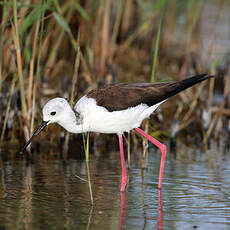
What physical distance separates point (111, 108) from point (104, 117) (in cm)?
10

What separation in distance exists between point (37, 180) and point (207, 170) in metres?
1.65

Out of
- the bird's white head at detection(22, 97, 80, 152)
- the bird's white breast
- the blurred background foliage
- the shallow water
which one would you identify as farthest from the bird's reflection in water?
the blurred background foliage

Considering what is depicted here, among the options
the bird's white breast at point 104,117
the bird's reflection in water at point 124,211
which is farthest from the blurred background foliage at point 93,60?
the bird's reflection in water at point 124,211

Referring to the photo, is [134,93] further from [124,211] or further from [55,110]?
[124,211]

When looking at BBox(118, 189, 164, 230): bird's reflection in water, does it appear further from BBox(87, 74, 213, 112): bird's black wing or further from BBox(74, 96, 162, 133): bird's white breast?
BBox(87, 74, 213, 112): bird's black wing

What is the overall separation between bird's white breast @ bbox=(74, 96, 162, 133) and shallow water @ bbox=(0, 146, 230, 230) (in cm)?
50

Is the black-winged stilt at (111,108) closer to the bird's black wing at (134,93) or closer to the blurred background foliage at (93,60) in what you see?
the bird's black wing at (134,93)

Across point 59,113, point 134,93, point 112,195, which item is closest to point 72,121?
point 59,113

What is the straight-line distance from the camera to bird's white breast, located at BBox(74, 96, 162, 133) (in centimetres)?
518

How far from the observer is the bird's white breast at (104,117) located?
17.0ft

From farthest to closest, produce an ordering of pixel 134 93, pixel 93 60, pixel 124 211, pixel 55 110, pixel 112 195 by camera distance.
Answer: pixel 93 60 < pixel 134 93 < pixel 55 110 < pixel 112 195 < pixel 124 211

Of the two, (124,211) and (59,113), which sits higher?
(59,113)

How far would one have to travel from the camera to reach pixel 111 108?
5207 millimetres

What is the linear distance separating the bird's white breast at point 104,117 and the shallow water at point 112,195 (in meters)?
0.50
